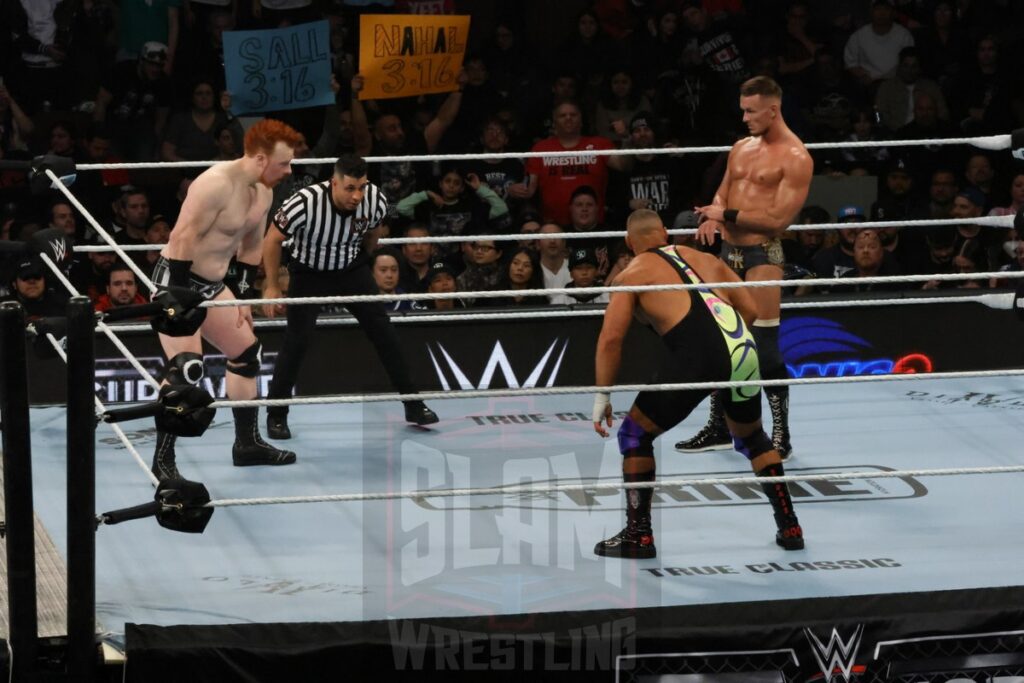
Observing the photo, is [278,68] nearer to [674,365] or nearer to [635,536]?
[674,365]

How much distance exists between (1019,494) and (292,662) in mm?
2733

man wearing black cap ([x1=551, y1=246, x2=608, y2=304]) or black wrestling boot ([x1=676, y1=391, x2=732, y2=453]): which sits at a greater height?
man wearing black cap ([x1=551, y1=246, x2=608, y2=304])

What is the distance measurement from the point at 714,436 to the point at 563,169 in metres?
2.80

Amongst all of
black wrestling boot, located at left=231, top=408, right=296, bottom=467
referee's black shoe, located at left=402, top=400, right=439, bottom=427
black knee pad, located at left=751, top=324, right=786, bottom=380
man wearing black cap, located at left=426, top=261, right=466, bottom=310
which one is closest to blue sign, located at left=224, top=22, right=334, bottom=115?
man wearing black cap, located at left=426, top=261, right=466, bottom=310

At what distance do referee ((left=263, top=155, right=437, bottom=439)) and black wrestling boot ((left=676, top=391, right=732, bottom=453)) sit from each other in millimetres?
1039

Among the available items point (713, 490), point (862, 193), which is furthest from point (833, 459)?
point (862, 193)

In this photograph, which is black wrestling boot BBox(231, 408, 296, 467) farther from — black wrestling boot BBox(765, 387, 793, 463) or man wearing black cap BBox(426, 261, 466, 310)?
black wrestling boot BBox(765, 387, 793, 463)

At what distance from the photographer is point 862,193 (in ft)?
27.0

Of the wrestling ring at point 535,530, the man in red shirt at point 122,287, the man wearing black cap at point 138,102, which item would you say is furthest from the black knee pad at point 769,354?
the man wearing black cap at point 138,102

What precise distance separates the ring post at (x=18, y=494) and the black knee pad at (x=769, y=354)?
9.99 ft

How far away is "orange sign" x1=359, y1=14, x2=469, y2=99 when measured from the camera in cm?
686

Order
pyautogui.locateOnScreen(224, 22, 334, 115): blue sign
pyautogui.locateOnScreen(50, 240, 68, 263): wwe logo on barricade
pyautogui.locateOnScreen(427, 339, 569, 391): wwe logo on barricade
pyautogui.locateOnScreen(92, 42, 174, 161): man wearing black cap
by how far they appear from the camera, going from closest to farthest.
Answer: pyautogui.locateOnScreen(50, 240, 68, 263): wwe logo on barricade, pyautogui.locateOnScreen(427, 339, 569, 391): wwe logo on barricade, pyautogui.locateOnScreen(224, 22, 334, 115): blue sign, pyautogui.locateOnScreen(92, 42, 174, 161): man wearing black cap

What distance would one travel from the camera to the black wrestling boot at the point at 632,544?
4336mm

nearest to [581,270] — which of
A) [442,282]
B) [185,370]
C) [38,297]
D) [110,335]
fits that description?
[442,282]
